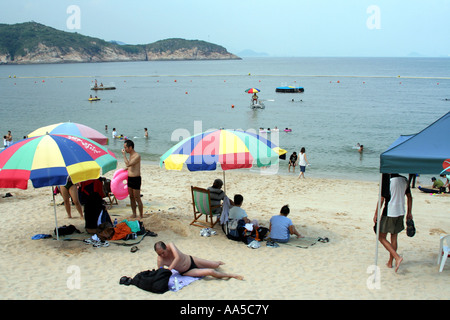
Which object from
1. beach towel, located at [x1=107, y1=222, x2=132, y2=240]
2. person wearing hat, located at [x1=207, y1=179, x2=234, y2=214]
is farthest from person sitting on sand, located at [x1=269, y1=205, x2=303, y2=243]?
beach towel, located at [x1=107, y1=222, x2=132, y2=240]

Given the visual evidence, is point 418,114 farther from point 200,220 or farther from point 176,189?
point 200,220

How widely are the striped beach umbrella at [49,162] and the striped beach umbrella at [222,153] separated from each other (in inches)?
54.1

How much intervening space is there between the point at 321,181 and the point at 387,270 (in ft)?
31.9

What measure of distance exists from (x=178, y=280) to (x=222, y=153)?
8.22 ft

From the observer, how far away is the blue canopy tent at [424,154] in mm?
5691

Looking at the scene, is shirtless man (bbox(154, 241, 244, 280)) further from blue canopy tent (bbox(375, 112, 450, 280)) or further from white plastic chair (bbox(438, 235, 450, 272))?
white plastic chair (bbox(438, 235, 450, 272))

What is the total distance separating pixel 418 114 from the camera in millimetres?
42688

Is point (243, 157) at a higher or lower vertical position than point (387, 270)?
higher

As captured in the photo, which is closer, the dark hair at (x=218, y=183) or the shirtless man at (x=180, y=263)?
the shirtless man at (x=180, y=263)

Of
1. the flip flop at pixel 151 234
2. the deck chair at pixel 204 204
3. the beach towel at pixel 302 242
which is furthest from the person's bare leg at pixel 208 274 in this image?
the deck chair at pixel 204 204

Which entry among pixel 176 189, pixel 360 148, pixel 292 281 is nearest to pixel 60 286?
pixel 292 281

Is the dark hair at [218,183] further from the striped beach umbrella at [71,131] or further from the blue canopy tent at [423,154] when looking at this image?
the blue canopy tent at [423,154]

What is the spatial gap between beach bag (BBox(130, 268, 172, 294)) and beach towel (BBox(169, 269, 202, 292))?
0.10m

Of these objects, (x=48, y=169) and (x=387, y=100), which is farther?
(x=387, y=100)
